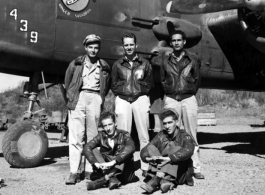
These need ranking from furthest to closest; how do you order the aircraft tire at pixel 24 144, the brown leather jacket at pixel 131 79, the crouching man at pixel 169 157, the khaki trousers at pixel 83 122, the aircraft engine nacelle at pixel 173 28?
the aircraft engine nacelle at pixel 173 28 < the aircraft tire at pixel 24 144 < the brown leather jacket at pixel 131 79 < the khaki trousers at pixel 83 122 < the crouching man at pixel 169 157

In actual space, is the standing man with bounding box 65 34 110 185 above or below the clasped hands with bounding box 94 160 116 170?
above

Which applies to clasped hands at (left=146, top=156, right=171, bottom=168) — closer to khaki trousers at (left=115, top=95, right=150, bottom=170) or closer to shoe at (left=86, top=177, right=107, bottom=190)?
shoe at (left=86, top=177, right=107, bottom=190)

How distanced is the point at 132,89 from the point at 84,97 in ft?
2.31

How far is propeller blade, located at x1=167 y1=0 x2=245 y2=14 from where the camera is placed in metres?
6.80

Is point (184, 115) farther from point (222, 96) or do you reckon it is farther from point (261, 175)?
point (222, 96)

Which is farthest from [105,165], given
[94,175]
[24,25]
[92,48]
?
[24,25]

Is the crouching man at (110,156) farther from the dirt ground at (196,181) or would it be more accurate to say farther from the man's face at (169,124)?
the man's face at (169,124)

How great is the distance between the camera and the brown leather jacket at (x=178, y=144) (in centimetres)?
430

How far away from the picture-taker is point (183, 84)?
16.9 ft

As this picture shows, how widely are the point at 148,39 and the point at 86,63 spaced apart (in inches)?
98.6

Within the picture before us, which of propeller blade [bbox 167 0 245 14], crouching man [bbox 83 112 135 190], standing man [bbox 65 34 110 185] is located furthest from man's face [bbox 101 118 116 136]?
propeller blade [bbox 167 0 245 14]

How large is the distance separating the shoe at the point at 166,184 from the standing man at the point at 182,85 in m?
0.85

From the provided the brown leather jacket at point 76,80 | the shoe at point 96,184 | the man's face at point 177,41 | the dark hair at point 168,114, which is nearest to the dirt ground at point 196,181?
the shoe at point 96,184

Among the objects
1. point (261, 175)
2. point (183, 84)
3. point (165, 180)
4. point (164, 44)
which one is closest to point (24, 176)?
point (165, 180)
